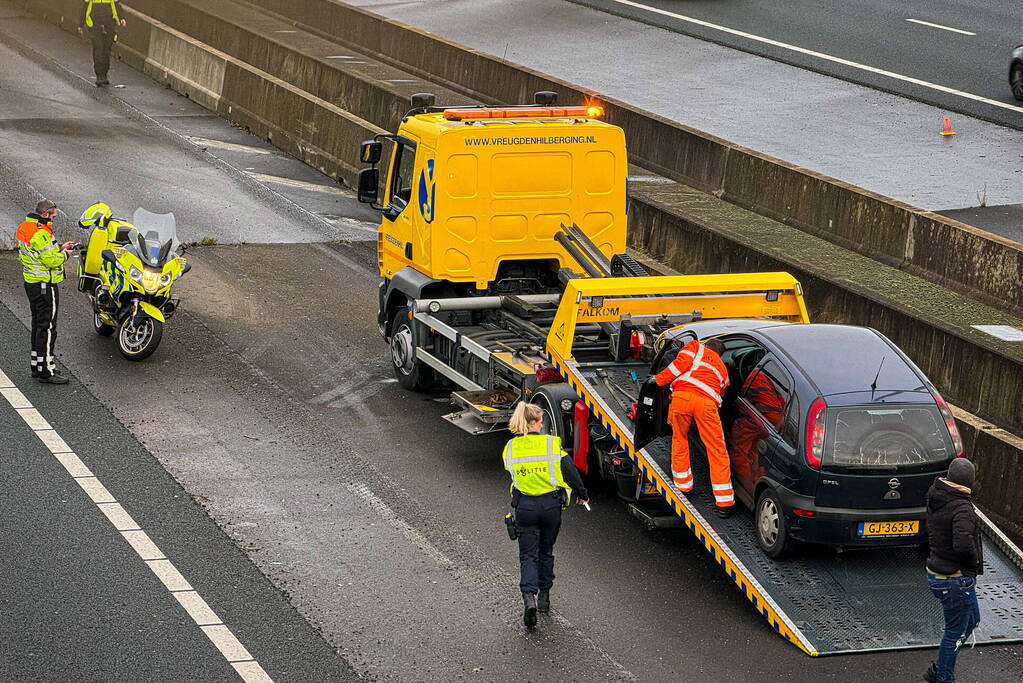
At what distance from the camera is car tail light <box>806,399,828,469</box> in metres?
10.8

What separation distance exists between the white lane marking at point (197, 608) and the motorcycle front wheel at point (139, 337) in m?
5.35

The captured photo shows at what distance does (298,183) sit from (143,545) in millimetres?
12762

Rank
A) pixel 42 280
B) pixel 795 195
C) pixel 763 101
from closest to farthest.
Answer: pixel 42 280 < pixel 795 195 < pixel 763 101

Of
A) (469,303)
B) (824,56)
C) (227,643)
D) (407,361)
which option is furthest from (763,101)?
(227,643)

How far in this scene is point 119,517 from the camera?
12102 mm

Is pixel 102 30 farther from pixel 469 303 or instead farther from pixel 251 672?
pixel 251 672

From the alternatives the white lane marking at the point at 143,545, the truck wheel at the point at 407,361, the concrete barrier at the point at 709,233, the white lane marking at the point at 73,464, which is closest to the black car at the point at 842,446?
the concrete barrier at the point at 709,233

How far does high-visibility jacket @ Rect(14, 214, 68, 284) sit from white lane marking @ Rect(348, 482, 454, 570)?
4.20 metres

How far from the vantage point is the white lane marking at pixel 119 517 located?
11.9 meters

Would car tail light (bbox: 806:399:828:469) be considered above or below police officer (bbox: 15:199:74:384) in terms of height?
above

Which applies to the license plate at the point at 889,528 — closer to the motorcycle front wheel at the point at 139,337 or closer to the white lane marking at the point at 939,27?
the motorcycle front wheel at the point at 139,337

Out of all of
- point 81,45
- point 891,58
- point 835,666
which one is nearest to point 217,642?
point 835,666

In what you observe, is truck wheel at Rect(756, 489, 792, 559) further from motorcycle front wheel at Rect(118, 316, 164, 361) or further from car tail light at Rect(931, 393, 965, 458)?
motorcycle front wheel at Rect(118, 316, 164, 361)

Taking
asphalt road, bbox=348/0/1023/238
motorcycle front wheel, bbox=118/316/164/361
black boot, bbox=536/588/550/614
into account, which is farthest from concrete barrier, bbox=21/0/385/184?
black boot, bbox=536/588/550/614
